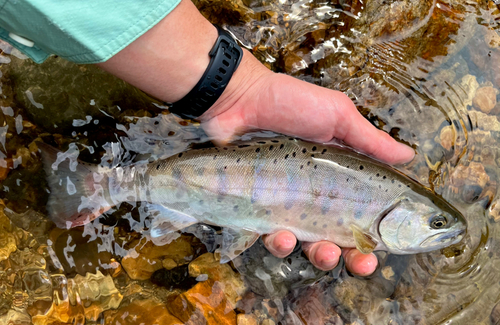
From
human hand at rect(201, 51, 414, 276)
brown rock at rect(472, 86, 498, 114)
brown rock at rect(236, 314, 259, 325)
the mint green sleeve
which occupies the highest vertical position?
the mint green sleeve

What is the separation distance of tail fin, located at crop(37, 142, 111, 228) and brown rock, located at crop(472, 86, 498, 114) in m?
3.29

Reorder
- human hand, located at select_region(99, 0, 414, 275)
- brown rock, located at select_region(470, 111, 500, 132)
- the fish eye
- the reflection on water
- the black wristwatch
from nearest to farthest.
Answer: human hand, located at select_region(99, 0, 414, 275)
the black wristwatch
the fish eye
the reflection on water
brown rock, located at select_region(470, 111, 500, 132)

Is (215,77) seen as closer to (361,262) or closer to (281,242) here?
(281,242)

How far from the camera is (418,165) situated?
111 inches

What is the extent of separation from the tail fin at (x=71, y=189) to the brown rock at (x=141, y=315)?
0.87 meters

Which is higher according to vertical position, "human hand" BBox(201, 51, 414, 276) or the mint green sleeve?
the mint green sleeve

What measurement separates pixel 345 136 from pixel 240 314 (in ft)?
5.82

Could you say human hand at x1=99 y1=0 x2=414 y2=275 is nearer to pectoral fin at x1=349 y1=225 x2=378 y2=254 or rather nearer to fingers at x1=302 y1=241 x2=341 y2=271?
fingers at x1=302 y1=241 x2=341 y2=271

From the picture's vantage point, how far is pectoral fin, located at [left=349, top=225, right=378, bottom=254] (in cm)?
248

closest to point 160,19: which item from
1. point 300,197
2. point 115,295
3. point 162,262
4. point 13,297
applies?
point 300,197

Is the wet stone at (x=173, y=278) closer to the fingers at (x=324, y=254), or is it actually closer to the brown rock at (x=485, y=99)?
the fingers at (x=324, y=254)

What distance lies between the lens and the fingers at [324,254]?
252cm

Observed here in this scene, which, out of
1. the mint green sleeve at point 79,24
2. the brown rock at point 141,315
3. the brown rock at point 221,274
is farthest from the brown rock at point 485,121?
the brown rock at point 141,315

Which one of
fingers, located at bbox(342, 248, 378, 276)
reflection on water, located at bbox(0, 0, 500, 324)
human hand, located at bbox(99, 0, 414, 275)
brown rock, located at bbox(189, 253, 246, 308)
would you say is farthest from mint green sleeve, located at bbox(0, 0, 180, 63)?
fingers, located at bbox(342, 248, 378, 276)
